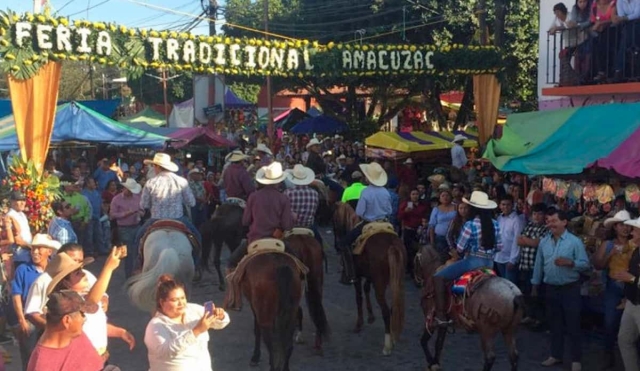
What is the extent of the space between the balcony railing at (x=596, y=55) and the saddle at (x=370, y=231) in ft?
17.8

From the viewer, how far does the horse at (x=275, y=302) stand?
328 inches

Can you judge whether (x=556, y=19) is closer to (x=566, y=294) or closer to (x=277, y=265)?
(x=566, y=294)

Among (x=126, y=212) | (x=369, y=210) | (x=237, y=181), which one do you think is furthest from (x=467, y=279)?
(x=126, y=212)

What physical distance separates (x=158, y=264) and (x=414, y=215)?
21.9ft

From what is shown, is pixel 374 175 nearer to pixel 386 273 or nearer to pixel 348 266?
pixel 348 266

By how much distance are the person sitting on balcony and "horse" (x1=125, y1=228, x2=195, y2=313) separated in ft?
26.5

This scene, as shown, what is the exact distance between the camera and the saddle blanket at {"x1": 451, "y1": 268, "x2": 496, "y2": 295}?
8.03m

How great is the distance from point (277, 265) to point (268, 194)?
1458 millimetres

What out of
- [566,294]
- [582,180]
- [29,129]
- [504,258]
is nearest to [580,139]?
[582,180]

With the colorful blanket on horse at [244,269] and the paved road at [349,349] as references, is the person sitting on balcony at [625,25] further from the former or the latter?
the colorful blanket on horse at [244,269]

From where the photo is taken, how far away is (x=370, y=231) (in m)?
9.96

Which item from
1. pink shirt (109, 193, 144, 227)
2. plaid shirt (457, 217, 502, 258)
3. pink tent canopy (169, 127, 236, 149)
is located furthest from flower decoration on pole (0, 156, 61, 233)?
pink tent canopy (169, 127, 236, 149)

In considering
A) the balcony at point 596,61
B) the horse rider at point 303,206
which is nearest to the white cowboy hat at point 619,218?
the horse rider at point 303,206

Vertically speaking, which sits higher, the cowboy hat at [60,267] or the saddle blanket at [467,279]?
the cowboy hat at [60,267]
